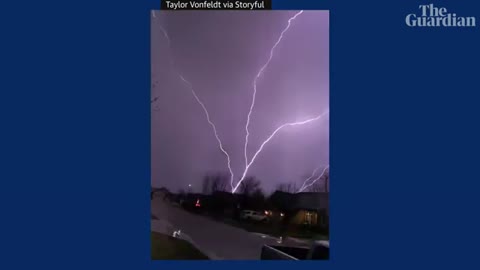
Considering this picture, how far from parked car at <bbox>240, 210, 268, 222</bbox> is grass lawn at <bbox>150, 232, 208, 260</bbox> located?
0.44 m

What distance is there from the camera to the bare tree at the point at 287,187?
384 centimetres

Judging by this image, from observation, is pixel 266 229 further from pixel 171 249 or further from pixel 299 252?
pixel 171 249

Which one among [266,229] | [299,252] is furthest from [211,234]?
[299,252]

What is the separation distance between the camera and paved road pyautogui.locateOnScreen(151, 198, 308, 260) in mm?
3828

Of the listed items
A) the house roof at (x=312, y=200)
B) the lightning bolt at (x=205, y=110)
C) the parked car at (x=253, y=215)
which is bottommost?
the parked car at (x=253, y=215)

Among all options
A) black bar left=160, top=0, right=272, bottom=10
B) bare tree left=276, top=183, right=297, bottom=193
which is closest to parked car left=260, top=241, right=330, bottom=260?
bare tree left=276, top=183, right=297, bottom=193

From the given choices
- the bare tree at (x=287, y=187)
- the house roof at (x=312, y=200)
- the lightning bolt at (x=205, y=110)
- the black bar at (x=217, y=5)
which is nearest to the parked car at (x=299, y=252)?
the house roof at (x=312, y=200)

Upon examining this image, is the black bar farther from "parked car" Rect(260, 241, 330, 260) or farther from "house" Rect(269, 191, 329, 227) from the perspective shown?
"parked car" Rect(260, 241, 330, 260)

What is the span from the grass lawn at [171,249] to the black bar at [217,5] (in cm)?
181

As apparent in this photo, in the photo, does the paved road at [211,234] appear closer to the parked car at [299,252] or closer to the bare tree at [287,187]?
the parked car at [299,252]

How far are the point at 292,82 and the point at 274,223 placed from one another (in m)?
1.13

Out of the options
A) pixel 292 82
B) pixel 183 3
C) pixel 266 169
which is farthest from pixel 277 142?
pixel 183 3

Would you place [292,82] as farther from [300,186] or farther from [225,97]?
[300,186]

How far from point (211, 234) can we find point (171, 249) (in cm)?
33
